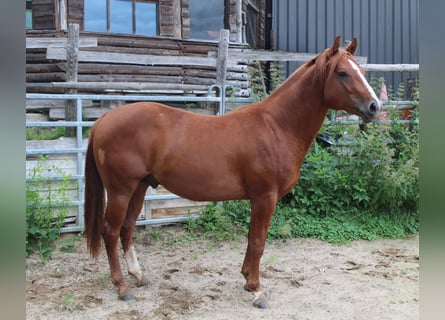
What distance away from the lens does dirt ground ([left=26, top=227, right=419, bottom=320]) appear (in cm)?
312

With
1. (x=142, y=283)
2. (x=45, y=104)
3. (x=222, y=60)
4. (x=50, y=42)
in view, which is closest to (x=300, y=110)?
(x=142, y=283)

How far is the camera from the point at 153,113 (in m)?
3.30

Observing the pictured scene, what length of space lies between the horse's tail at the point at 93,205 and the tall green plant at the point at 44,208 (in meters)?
1.05

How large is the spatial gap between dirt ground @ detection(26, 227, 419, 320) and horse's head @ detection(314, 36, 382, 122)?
156cm

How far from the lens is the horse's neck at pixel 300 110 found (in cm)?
321

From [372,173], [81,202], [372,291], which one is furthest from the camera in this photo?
[372,173]

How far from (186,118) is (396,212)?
11.5 ft

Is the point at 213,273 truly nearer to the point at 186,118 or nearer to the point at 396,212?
the point at 186,118

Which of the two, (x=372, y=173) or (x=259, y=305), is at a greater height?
(x=372, y=173)

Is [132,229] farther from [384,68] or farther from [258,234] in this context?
[384,68]

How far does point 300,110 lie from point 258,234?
1.05m

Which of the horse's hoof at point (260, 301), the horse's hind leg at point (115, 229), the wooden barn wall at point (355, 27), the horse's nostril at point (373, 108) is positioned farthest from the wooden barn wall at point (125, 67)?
the horse's hoof at point (260, 301)
